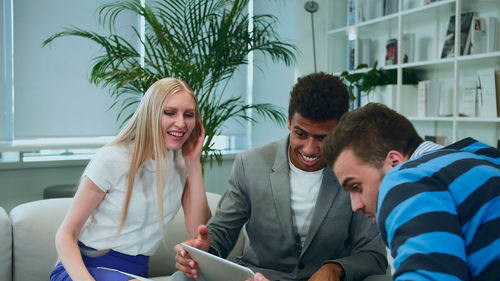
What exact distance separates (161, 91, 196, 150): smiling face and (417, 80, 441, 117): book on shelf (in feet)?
7.12

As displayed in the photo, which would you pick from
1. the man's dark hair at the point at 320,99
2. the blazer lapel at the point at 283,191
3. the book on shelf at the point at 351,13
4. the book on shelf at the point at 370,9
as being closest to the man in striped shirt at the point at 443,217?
the man's dark hair at the point at 320,99

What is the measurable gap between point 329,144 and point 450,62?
8.20 feet

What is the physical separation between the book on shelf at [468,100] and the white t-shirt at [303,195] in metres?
1.87

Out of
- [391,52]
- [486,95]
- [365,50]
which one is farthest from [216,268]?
[365,50]

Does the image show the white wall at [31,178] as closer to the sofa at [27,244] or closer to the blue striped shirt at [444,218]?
the sofa at [27,244]

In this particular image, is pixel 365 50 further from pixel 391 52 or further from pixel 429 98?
pixel 429 98

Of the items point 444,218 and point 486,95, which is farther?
point 486,95

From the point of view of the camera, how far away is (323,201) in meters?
1.65

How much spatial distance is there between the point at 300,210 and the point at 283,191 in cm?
9

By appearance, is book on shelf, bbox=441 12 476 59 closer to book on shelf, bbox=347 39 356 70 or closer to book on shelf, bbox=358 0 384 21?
book on shelf, bbox=358 0 384 21

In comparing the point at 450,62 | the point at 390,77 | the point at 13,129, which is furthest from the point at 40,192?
the point at 450,62

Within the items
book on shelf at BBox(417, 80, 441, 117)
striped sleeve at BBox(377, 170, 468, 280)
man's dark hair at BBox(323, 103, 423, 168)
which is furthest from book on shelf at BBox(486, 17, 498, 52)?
striped sleeve at BBox(377, 170, 468, 280)

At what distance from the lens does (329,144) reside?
1108 mm

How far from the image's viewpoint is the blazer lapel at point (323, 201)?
1620mm
